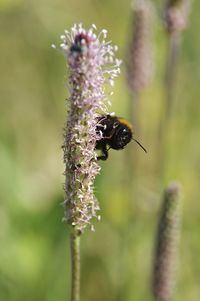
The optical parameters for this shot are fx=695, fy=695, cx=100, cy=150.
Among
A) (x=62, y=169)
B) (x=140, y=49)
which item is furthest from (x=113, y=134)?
(x=62, y=169)

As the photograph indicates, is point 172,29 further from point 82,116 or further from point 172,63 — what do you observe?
point 82,116

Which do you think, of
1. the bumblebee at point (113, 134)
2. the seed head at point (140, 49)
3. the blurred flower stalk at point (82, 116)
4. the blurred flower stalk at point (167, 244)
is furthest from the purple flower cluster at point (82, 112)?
the seed head at point (140, 49)

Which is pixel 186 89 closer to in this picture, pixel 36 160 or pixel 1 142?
pixel 36 160

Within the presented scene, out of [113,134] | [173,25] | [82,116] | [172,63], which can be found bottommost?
[82,116]

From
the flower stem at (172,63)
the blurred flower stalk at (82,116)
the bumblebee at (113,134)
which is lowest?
the blurred flower stalk at (82,116)

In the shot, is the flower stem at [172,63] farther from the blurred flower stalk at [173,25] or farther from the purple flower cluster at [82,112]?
the purple flower cluster at [82,112]

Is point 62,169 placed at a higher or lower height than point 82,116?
higher
